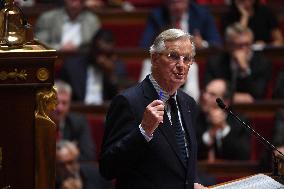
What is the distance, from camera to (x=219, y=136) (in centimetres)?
272

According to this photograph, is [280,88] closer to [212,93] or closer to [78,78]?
[212,93]

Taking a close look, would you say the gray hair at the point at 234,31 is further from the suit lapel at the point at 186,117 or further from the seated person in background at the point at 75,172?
the suit lapel at the point at 186,117

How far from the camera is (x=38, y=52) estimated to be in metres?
1.25

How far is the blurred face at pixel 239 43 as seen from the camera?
3.06 metres

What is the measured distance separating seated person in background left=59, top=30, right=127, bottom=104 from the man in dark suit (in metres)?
1.57

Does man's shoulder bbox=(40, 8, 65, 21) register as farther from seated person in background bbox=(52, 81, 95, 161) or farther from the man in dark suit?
the man in dark suit

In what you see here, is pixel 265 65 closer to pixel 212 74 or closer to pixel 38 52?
pixel 212 74

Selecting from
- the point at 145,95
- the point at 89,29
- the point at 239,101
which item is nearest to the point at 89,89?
the point at 89,29

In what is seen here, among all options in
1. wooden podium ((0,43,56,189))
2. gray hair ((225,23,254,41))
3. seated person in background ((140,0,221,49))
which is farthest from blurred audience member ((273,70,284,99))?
wooden podium ((0,43,56,189))

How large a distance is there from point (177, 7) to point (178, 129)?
1840mm

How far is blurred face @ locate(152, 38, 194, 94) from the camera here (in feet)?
4.48

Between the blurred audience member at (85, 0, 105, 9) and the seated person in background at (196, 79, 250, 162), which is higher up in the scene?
the blurred audience member at (85, 0, 105, 9)

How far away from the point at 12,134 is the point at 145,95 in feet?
0.91

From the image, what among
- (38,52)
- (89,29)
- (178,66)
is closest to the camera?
(38,52)
